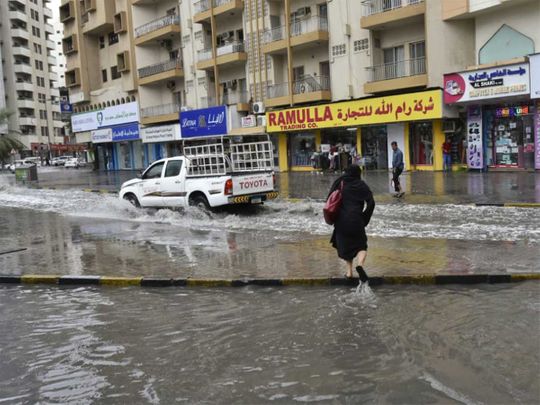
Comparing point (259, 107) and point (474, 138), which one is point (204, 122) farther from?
point (474, 138)

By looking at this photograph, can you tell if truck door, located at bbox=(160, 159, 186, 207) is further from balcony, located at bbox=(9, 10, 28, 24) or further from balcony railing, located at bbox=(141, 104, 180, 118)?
balcony, located at bbox=(9, 10, 28, 24)

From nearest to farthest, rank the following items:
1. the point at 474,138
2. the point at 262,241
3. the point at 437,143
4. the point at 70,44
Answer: the point at 262,241 → the point at 474,138 → the point at 437,143 → the point at 70,44

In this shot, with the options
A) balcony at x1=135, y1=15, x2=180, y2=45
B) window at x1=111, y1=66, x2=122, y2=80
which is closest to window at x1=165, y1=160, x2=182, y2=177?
balcony at x1=135, y1=15, x2=180, y2=45

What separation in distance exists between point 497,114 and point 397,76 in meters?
6.21

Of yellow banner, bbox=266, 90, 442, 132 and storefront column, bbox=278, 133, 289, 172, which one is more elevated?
yellow banner, bbox=266, 90, 442, 132

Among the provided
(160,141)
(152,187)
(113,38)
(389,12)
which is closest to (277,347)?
(152,187)

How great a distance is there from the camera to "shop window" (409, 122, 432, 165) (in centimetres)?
2861

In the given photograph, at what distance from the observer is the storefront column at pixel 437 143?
27.8 meters

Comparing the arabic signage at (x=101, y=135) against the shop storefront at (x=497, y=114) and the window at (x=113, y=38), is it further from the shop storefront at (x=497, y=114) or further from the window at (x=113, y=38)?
the shop storefront at (x=497, y=114)

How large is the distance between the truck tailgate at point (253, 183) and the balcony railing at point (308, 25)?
19856 millimetres

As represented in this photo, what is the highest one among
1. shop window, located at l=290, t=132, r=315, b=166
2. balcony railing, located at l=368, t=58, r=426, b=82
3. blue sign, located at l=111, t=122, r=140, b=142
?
balcony railing, located at l=368, t=58, r=426, b=82

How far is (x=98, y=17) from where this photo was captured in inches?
2087

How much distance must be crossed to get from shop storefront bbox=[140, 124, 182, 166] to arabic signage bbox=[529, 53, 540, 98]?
28.2 meters

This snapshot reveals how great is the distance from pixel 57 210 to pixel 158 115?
28.3m
